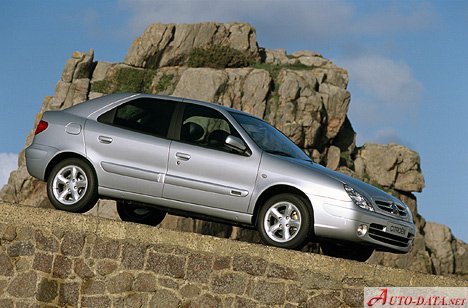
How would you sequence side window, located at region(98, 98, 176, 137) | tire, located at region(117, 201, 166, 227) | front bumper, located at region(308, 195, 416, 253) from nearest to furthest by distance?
front bumper, located at region(308, 195, 416, 253) → side window, located at region(98, 98, 176, 137) → tire, located at region(117, 201, 166, 227)

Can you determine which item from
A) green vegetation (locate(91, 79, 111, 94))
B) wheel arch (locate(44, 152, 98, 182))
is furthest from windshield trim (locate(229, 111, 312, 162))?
green vegetation (locate(91, 79, 111, 94))

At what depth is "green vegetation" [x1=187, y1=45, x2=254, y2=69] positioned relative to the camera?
43.8 m

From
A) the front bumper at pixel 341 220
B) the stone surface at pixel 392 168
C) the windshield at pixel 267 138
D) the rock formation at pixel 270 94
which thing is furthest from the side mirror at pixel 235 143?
the stone surface at pixel 392 168

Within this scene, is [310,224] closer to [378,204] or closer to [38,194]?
[378,204]

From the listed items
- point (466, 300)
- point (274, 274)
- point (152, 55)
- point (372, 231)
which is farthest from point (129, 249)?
point (152, 55)

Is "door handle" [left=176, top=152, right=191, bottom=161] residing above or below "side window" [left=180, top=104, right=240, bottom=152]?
below

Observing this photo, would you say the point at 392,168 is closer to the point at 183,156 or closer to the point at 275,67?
the point at 275,67

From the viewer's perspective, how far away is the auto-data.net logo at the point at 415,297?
1023 centimetres

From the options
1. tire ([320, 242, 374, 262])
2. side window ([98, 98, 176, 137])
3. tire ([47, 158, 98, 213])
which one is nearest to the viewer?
tire ([47, 158, 98, 213])

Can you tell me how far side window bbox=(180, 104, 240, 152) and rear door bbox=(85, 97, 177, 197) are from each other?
0.24 meters

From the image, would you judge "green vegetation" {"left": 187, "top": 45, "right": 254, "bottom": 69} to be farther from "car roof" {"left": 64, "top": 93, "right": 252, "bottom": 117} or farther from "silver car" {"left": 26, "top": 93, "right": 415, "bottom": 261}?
"silver car" {"left": 26, "top": 93, "right": 415, "bottom": 261}

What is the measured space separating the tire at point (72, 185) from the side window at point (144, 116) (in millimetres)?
721

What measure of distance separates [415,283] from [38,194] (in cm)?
3048

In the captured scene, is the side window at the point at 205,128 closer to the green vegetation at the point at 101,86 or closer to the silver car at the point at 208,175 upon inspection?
the silver car at the point at 208,175
